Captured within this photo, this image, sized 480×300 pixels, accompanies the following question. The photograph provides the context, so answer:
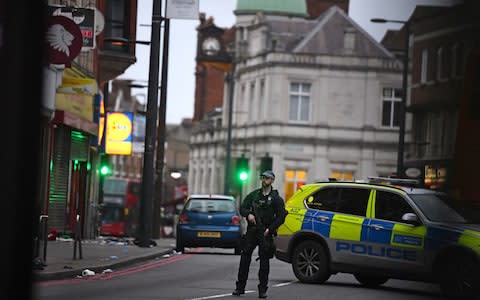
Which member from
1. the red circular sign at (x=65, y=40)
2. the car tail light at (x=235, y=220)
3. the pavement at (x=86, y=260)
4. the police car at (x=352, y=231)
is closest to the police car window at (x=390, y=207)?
the police car at (x=352, y=231)

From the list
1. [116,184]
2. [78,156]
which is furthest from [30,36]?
[116,184]

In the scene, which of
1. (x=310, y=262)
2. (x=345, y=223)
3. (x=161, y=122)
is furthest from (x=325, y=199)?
(x=161, y=122)

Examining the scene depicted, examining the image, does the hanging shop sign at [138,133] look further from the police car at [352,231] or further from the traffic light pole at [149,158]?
the police car at [352,231]

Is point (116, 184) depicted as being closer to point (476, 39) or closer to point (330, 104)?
point (330, 104)

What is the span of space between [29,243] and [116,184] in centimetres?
8652

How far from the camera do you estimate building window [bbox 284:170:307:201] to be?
90.2 metres

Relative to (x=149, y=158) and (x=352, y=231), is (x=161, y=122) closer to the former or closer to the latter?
(x=149, y=158)

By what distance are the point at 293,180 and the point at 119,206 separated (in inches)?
536

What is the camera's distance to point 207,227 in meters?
30.3

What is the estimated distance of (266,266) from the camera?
1505 centimetres

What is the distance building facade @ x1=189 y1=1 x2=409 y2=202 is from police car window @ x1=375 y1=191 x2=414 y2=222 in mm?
71093

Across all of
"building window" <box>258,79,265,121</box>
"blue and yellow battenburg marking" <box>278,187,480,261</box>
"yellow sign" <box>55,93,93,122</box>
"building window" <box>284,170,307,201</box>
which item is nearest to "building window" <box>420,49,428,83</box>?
"blue and yellow battenburg marking" <box>278,187,480,261</box>

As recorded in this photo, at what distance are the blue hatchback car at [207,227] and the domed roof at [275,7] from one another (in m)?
75.5

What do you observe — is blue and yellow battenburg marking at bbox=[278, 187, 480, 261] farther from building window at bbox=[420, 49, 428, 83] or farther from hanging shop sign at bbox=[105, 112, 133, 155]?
hanging shop sign at bbox=[105, 112, 133, 155]
